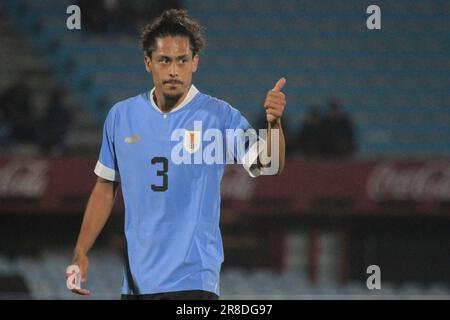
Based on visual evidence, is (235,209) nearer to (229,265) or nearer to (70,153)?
(229,265)

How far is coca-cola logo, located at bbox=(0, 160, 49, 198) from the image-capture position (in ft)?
35.2

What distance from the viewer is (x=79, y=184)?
11.0 metres

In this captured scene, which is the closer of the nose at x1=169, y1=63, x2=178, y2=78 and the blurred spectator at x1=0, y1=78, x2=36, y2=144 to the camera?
the nose at x1=169, y1=63, x2=178, y2=78

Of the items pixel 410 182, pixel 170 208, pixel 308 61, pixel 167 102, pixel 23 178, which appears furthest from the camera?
pixel 308 61

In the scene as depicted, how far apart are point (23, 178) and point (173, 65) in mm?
6896

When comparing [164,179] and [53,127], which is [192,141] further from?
[53,127]

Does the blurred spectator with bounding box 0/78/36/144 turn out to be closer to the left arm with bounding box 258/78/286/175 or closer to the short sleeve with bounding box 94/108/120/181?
the short sleeve with bounding box 94/108/120/181

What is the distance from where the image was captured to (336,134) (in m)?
11.1

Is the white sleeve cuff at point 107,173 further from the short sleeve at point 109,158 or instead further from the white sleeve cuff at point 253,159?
the white sleeve cuff at point 253,159

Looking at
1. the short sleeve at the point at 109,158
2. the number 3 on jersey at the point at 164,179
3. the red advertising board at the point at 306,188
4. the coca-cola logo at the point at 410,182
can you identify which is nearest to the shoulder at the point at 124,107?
the short sleeve at the point at 109,158

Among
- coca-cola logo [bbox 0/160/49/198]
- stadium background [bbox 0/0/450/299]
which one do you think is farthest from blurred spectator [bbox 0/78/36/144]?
coca-cola logo [bbox 0/160/49/198]

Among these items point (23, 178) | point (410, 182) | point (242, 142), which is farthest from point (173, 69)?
point (410, 182)

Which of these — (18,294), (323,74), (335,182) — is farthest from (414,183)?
(18,294)

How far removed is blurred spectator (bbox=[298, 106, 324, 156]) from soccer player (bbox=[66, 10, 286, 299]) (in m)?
6.67
